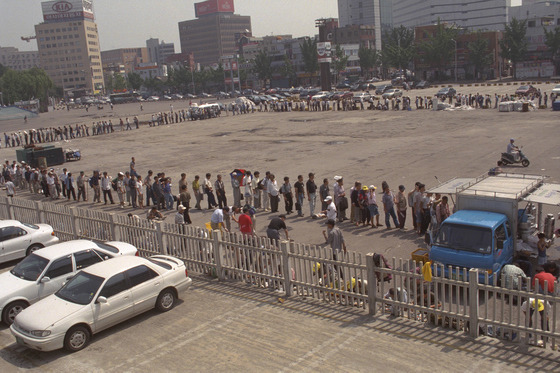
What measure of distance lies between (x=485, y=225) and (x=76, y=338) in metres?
8.71

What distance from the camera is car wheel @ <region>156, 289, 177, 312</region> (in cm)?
Answer: 1069

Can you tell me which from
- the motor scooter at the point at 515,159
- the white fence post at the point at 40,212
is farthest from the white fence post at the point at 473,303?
the motor scooter at the point at 515,159

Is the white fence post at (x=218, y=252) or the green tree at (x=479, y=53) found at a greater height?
the green tree at (x=479, y=53)

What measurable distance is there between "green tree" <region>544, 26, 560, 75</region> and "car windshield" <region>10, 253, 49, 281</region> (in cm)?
8849

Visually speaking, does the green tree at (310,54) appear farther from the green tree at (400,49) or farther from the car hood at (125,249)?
the car hood at (125,249)

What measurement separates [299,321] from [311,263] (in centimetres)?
123

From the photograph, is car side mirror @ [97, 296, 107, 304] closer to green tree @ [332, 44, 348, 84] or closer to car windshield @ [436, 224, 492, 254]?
car windshield @ [436, 224, 492, 254]

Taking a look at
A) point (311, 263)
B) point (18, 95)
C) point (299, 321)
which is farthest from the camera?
point (18, 95)

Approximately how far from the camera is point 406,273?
908cm

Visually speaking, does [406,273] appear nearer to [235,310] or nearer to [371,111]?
[235,310]

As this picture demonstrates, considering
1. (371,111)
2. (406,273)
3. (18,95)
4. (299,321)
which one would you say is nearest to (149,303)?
(299,321)

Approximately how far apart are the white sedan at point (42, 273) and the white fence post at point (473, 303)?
825 centimetres

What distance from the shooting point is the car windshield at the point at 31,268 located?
37.7 ft

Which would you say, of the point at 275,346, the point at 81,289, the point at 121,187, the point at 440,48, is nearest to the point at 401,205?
the point at 275,346
